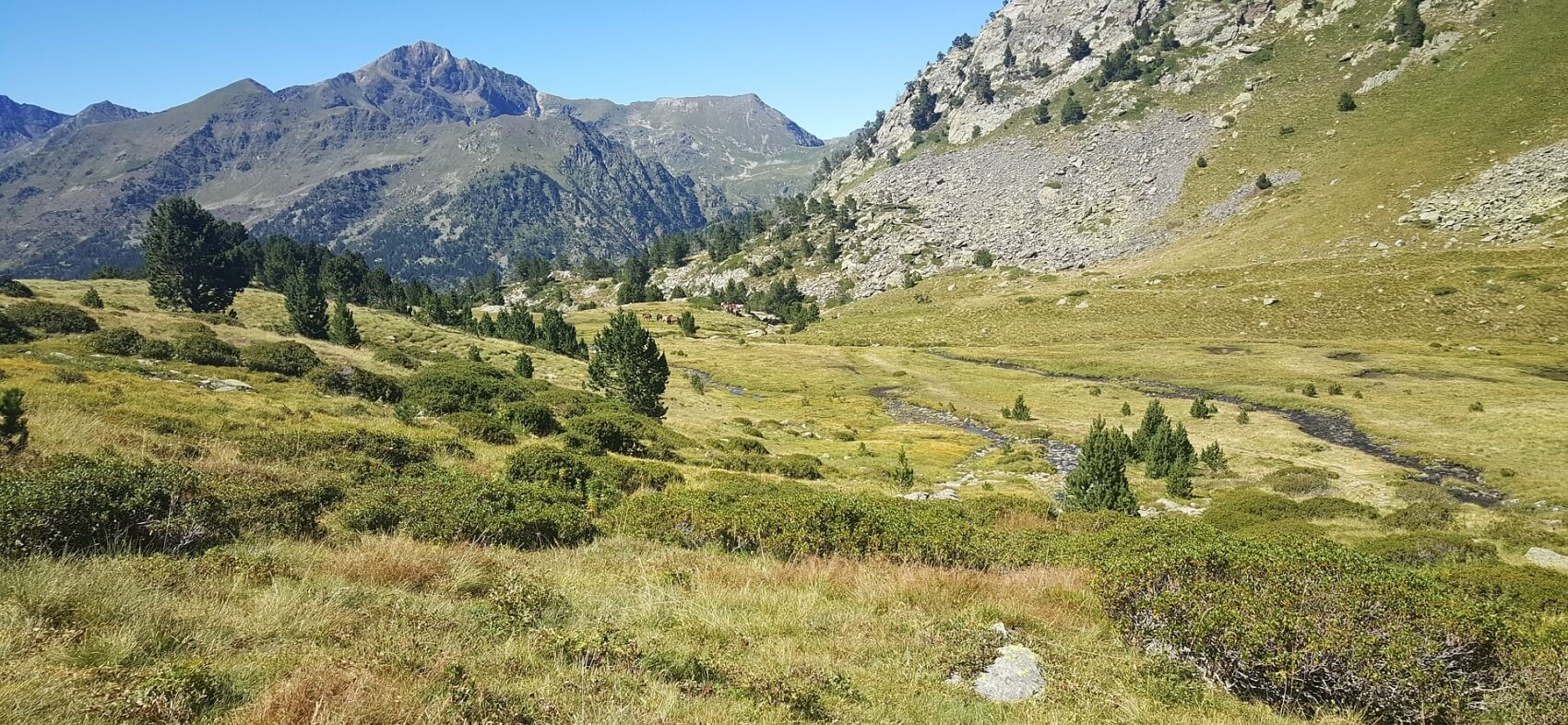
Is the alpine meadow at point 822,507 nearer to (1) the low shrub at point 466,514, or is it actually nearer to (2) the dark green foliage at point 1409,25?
(1) the low shrub at point 466,514

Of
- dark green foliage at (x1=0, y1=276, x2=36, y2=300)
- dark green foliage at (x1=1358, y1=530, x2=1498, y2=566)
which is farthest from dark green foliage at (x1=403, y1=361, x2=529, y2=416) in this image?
dark green foliage at (x1=0, y1=276, x2=36, y2=300)

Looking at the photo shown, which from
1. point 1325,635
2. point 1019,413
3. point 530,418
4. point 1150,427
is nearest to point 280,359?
point 530,418

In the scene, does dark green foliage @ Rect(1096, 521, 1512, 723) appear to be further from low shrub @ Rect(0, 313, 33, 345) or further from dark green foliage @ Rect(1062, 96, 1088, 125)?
dark green foliage @ Rect(1062, 96, 1088, 125)

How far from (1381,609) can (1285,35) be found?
221343 millimetres

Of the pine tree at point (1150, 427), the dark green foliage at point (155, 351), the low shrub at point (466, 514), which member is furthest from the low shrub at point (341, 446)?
the pine tree at point (1150, 427)

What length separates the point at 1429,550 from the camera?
19375 mm

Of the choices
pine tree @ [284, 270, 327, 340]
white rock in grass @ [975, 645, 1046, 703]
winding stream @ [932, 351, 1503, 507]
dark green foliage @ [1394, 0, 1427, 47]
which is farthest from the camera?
dark green foliage @ [1394, 0, 1427, 47]

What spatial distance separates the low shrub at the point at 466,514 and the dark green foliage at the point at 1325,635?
9763mm

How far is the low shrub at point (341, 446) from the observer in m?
15.9

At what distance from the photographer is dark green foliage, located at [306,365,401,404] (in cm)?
3117

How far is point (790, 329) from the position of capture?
433 ft

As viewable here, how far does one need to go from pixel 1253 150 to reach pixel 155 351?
172 meters

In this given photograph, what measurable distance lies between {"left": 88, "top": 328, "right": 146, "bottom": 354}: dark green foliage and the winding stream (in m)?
64.8

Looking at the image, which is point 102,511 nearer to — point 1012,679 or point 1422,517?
point 1012,679
